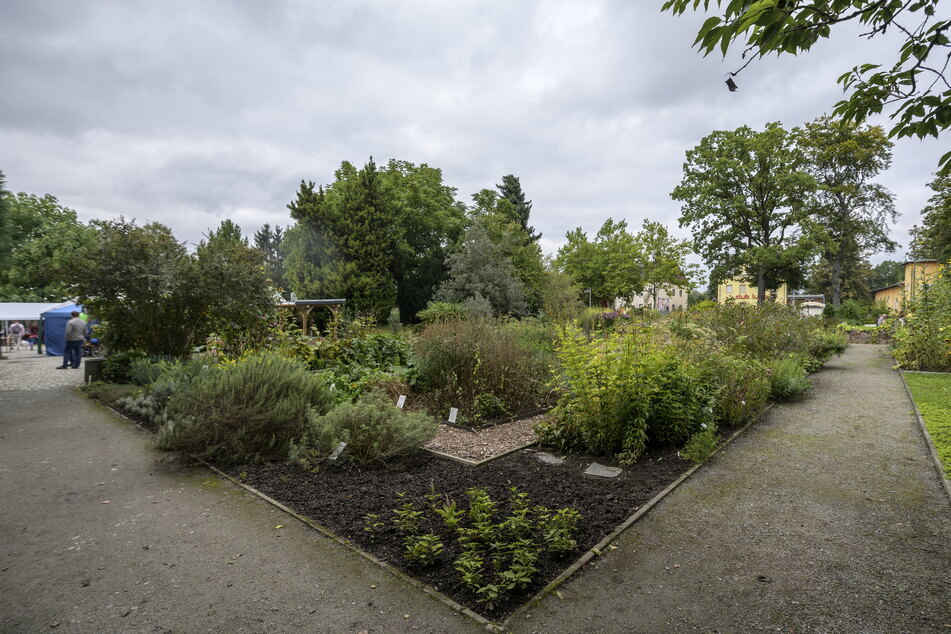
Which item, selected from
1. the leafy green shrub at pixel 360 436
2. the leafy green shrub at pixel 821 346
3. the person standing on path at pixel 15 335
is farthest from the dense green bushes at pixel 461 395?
the person standing on path at pixel 15 335

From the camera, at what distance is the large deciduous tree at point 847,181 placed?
28.7 meters

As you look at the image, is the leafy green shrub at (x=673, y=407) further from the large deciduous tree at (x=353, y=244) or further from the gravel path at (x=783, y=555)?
the large deciduous tree at (x=353, y=244)

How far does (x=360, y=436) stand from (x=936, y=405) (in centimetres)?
812

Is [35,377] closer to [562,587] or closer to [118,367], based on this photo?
[118,367]

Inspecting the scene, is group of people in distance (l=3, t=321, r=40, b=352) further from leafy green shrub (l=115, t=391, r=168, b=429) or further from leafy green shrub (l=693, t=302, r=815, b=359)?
leafy green shrub (l=693, t=302, r=815, b=359)

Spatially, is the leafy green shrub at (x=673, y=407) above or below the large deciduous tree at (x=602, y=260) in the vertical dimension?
below

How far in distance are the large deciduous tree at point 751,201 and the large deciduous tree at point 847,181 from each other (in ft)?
11.2

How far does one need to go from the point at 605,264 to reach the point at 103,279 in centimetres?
3108

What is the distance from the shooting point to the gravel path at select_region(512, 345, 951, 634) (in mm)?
2252

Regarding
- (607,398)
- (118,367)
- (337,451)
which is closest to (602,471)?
(607,398)

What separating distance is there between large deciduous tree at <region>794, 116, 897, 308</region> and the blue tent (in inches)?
1478

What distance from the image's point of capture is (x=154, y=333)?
352 inches

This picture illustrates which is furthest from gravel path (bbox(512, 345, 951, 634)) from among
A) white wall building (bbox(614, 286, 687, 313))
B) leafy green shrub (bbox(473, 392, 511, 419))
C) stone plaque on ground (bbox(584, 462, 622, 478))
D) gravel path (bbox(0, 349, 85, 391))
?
gravel path (bbox(0, 349, 85, 391))

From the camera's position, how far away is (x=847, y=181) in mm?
31062
